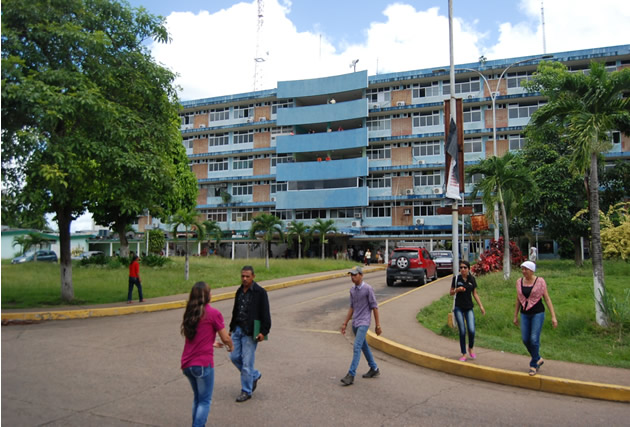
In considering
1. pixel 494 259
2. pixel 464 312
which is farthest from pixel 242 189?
pixel 464 312

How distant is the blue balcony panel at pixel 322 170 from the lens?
4612 cm

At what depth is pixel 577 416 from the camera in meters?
5.64

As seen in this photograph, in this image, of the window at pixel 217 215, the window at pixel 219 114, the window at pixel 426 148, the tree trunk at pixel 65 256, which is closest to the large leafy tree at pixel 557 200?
the tree trunk at pixel 65 256

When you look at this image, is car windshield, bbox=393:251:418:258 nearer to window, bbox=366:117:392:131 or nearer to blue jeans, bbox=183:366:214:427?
blue jeans, bbox=183:366:214:427

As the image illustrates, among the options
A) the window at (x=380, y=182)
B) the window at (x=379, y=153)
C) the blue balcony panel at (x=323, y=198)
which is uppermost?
the window at (x=379, y=153)

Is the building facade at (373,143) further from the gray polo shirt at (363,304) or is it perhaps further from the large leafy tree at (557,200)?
the gray polo shirt at (363,304)

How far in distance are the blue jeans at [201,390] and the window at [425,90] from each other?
1781 inches

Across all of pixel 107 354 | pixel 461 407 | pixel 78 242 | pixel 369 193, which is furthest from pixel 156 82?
pixel 78 242

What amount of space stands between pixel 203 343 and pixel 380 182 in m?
43.4

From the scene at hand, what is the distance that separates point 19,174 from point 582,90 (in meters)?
14.5

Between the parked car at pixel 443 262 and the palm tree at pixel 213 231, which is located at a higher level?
the palm tree at pixel 213 231

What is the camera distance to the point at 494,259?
21.3 meters

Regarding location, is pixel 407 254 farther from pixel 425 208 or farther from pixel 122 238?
pixel 425 208

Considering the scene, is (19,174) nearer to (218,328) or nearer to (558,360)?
(218,328)
